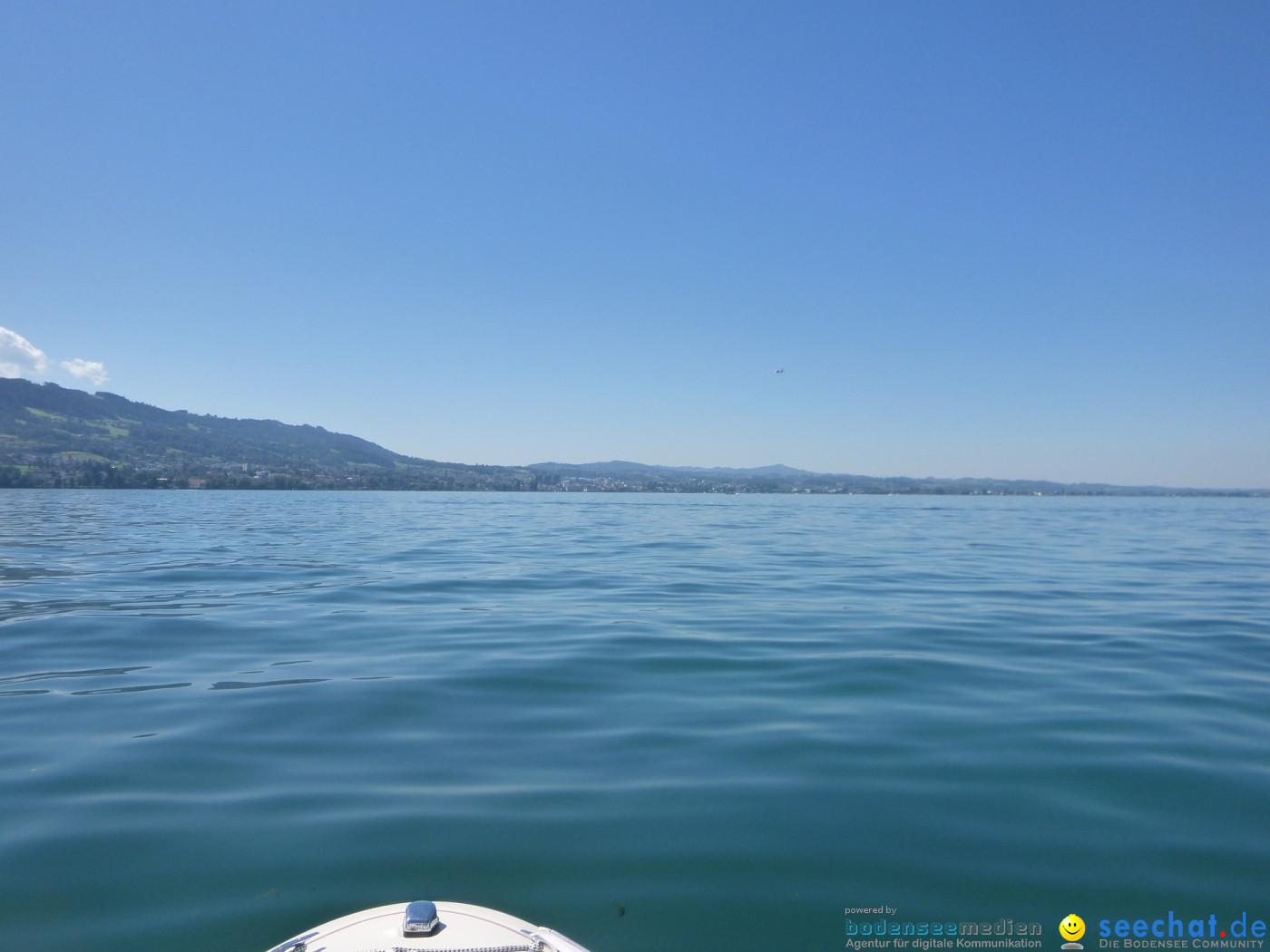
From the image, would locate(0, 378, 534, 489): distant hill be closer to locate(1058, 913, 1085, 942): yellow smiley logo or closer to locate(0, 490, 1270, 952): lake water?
locate(0, 490, 1270, 952): lake water

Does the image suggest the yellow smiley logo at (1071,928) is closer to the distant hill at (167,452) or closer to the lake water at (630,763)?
the lake water at (630,763)

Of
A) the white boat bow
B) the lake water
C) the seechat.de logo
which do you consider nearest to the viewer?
the white boat bow

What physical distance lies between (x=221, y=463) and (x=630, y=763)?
4436 inches

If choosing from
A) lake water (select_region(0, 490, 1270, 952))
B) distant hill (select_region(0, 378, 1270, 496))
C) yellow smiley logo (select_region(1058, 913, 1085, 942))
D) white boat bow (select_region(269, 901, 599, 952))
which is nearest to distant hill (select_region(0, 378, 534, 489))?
distant hill (select_region(0, 378, 1270, 496))

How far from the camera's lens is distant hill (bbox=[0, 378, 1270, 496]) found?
7806cm

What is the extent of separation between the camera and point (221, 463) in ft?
335

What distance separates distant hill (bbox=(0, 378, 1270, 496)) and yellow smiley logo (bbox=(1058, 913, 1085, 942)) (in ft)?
277

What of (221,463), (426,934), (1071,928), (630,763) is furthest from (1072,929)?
(221,463)

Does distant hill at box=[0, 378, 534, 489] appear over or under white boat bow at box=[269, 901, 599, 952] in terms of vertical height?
over

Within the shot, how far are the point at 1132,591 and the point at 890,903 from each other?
13587 millimetres

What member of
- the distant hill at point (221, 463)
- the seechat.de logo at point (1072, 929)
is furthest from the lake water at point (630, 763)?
the distant hill at point (221, 463)

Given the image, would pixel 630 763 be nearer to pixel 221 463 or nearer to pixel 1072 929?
pixel 1072 929

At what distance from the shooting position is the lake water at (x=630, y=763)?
3.86 metres

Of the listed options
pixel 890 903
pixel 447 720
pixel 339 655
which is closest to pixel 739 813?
pixel 890 903
